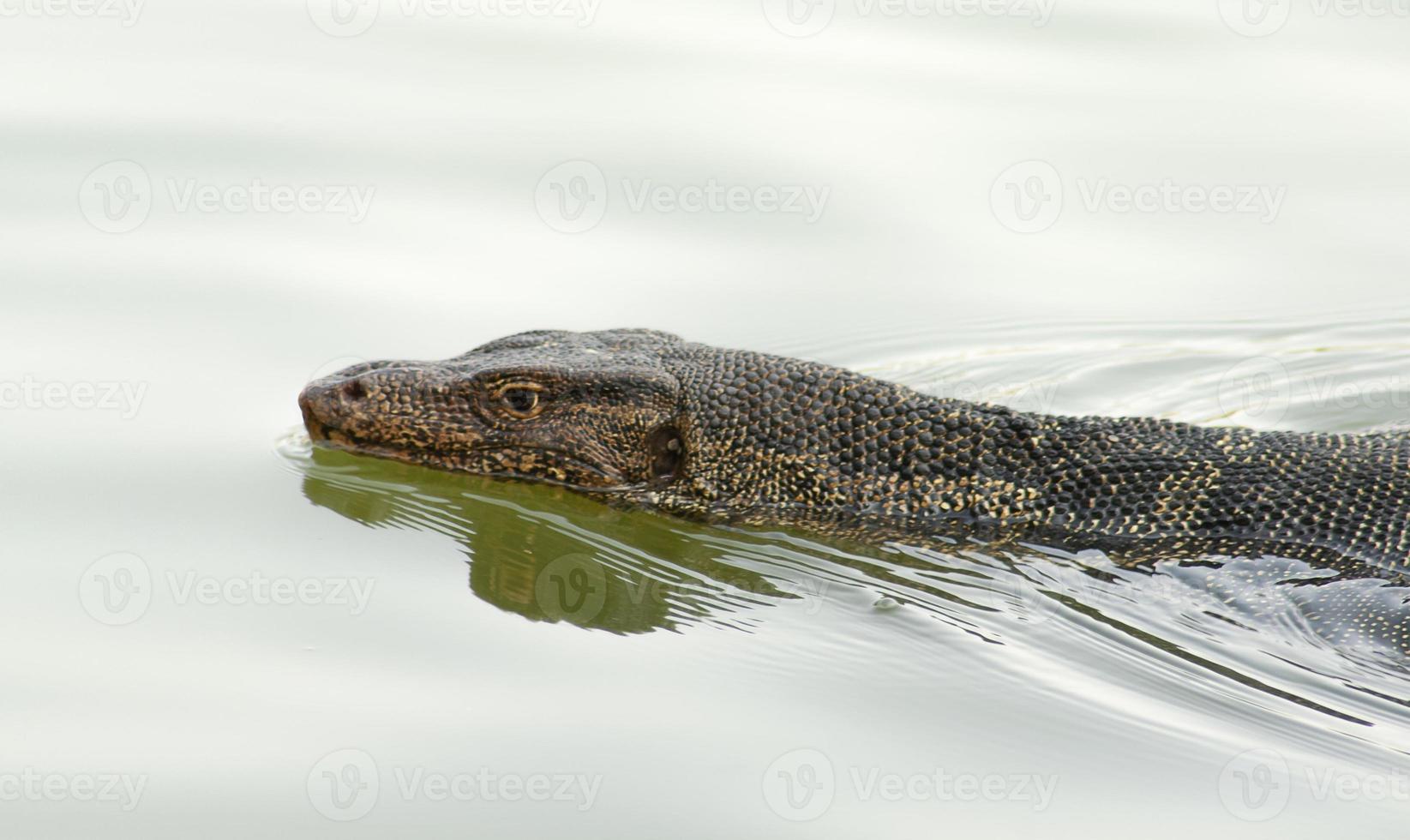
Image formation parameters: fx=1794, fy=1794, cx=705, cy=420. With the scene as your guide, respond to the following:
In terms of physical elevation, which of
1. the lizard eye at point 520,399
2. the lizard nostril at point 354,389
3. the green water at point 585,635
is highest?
the lizard eye at point 520,399

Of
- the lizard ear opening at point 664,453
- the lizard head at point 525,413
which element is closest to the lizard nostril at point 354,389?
the lizard head at point 525,413

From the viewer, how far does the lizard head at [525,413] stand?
9375mm

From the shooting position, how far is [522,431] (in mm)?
9516

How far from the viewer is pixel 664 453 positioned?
9.43m

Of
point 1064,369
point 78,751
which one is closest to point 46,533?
point 78,751

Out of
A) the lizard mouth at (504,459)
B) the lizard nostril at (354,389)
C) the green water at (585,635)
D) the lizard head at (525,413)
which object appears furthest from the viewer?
the lizard nostril at (354,389)

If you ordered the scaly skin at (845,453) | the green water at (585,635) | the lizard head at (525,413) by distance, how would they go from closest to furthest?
the green water at (585,635) → the scaly skin at (845,453) → the lizard head at (525,413)

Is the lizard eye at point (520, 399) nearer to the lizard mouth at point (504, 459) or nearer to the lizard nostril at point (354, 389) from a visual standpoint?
the lizard mouth at point (504, 459)

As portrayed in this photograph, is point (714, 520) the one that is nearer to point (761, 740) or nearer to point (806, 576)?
point (806, 576)

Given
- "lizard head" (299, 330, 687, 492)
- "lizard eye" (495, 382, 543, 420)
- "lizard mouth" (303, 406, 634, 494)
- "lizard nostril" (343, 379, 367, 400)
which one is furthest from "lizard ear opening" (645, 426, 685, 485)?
"lizard nostril" (343, 379, 367, 400)

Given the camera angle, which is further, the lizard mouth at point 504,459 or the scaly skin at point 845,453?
the lizard mouth at point 504,459

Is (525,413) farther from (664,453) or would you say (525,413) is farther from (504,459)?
(664,453)

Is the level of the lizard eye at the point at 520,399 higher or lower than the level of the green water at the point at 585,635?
higher

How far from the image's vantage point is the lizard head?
369 inches
